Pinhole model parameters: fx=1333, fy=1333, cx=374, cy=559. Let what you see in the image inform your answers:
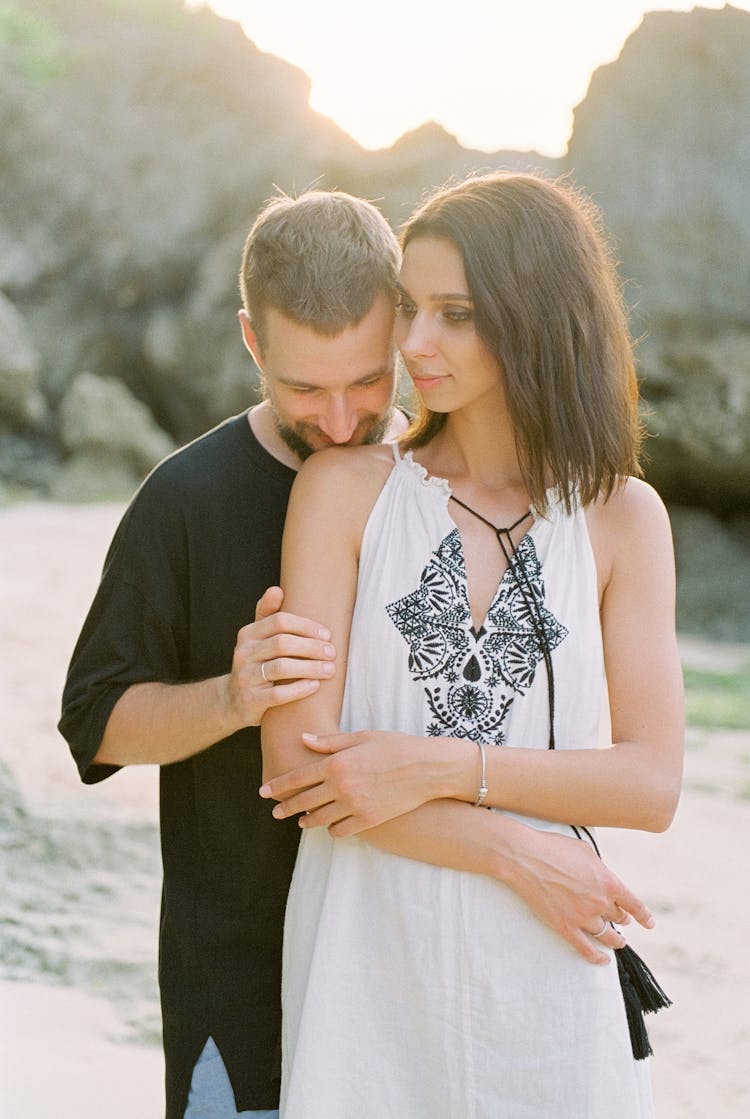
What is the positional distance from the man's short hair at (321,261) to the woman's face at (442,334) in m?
0.16

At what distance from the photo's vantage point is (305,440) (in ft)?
6.52

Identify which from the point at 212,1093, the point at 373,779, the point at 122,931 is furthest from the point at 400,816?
the point at 122,931

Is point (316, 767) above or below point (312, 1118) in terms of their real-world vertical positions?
above

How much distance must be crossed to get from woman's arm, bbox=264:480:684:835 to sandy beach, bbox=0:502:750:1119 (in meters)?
1.92

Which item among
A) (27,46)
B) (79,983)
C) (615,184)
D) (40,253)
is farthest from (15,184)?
(79,983)

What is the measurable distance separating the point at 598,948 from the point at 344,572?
580mm

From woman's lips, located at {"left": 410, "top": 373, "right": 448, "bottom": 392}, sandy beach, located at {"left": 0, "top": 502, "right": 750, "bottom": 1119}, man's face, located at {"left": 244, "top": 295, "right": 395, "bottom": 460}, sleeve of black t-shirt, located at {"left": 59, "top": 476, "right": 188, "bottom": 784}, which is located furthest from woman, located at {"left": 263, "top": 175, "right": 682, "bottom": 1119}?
sandy beach, located at {"left": 0, "top": 502, "right": 750, "bottom": 1119}

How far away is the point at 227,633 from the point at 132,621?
140mm

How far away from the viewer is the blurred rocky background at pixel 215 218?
1079 centimetres

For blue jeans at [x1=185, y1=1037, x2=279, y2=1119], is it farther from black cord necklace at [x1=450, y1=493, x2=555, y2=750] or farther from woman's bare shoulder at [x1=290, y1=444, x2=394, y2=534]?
woman's bare shoulder at [x1=290, y1=444, x2=394, y2=534]

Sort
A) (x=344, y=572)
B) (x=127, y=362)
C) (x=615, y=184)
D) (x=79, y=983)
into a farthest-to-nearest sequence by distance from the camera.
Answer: (x=127, y=362), (x=615, y=184), (x=79, y=983), (x=344, y=572)

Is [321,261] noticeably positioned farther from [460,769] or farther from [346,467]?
[460,769]

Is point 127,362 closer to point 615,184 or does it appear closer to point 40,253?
point 40,253

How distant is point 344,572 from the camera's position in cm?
177
